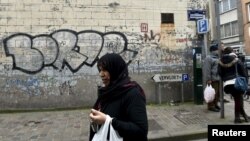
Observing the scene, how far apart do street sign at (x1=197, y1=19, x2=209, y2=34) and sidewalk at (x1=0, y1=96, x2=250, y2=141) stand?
7.11 ft

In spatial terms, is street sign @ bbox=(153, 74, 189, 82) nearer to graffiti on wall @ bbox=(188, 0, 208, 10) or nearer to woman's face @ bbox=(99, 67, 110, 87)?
graffiti on wall @ bbox=(188, 0, 208, 10)

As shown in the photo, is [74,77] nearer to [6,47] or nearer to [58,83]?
[58,83]

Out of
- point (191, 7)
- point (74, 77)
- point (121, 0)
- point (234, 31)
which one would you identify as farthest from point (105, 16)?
point (234, 31)

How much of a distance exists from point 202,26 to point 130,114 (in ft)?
27.7

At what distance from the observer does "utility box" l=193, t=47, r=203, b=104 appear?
11.1m

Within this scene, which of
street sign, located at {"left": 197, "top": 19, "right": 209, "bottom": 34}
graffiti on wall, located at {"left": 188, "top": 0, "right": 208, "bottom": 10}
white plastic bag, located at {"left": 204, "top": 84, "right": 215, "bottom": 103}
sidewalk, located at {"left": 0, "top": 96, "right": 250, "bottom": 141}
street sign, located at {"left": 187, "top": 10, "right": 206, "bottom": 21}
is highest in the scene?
graffiti on wall, located at {"left": 188, "top": 0, "right": 208, "bottom": 10}

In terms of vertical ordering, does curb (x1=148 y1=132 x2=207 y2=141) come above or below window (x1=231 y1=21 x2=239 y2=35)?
below

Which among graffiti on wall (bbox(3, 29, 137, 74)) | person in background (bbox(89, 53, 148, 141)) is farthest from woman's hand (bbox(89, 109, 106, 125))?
graffiti on wall (bbox(3, 29, 137, 74))

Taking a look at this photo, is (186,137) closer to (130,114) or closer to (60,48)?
(60,48)

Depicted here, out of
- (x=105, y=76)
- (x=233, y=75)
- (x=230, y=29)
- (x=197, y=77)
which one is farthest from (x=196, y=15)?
(x=230, y=29)

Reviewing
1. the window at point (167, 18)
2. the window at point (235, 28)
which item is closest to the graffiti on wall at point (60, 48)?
the window at point (167, 18)

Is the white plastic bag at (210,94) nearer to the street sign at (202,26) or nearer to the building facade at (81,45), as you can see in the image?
the building facade at (81,45)

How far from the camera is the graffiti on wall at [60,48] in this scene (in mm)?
10547

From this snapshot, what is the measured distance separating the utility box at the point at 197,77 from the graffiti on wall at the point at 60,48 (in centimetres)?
198
